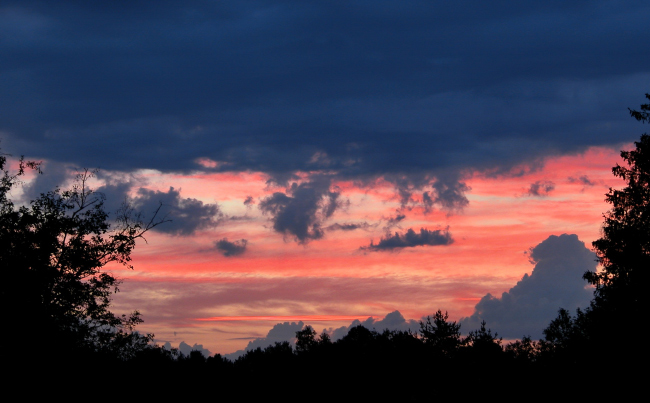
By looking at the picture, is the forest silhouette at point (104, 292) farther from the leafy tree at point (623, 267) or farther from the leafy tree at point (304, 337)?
the leafy tree at point (304, 337)

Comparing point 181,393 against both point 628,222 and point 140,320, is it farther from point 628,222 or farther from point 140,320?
point 628,222

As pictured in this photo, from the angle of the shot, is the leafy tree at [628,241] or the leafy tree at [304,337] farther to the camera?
the leafy tree at [304,337]

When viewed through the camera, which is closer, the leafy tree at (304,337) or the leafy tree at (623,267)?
the leafy tree at (623,267)

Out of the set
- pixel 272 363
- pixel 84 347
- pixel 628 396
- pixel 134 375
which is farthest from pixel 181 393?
pixel 628 396

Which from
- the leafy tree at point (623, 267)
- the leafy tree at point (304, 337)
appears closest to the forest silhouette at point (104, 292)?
the leafy tree at point (623, 267)

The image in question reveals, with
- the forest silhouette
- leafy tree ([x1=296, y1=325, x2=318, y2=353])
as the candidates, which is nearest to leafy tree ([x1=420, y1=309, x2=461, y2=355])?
the forest silhouette

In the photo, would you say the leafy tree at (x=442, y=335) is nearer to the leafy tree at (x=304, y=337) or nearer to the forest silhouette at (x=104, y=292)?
the forest silhouette at (x=104, y=292)

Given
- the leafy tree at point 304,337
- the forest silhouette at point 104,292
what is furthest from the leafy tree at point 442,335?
the leafy tree at point 304,337

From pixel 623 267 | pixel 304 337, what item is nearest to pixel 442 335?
pixel 623 267

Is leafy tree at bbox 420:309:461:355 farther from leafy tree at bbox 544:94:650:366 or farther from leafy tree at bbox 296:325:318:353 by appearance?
leafy tree at bbox 296:325:318:353

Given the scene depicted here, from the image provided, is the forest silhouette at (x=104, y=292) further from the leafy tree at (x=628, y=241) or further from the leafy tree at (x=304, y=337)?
the leafy tree at (x=304, y=337)

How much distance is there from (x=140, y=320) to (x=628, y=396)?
102ft

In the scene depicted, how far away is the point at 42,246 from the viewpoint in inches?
1292

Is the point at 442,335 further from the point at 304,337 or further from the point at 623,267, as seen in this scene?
the point at 304,337
